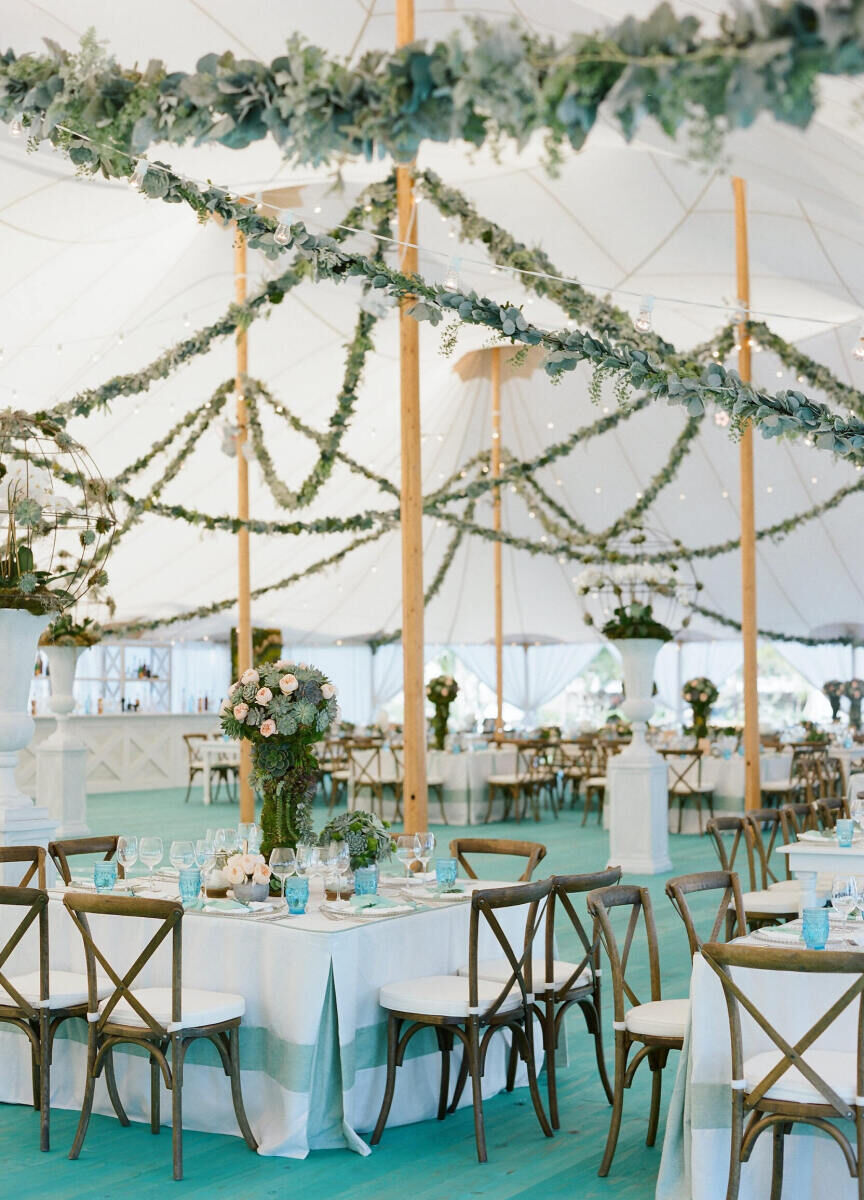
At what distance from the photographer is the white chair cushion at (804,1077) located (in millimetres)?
3361

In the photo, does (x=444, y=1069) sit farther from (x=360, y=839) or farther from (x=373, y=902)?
(x=360, y=839)

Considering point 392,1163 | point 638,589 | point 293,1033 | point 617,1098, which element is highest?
point 638,589

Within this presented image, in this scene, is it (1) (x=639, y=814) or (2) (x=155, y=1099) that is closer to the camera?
(2) (x=155, y=1099)

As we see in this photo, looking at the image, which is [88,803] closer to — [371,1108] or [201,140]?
[371,1108]

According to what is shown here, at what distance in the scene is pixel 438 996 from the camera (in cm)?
430

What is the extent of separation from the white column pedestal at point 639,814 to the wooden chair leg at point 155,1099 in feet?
20.3

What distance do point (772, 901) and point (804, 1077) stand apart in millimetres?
2748

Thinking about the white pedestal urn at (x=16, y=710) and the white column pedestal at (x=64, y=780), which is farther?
the white column pedestal at (x=64, y=780)

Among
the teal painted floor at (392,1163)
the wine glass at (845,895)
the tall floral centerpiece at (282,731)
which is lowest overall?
the teal painted floor at (392,1163)

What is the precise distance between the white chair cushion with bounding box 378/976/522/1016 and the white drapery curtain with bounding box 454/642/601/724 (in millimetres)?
17583

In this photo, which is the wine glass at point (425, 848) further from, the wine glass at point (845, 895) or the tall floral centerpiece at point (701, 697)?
the tall floral centerpiece at point (701, 697)

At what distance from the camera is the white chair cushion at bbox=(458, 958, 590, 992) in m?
4.63

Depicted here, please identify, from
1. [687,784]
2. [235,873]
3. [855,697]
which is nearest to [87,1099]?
[235,873]

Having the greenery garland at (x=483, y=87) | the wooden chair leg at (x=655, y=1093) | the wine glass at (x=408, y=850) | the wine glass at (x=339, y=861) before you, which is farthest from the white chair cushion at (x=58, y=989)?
the greenery garland at (x=483, y=87)
